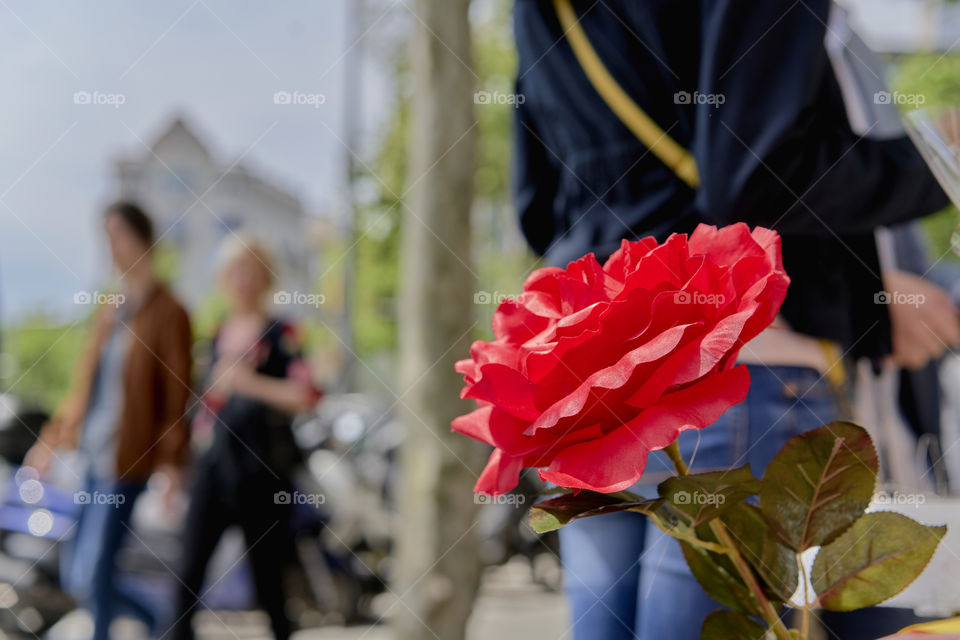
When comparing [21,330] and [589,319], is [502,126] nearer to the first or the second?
[589,319]

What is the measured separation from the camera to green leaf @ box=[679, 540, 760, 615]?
2.26ft

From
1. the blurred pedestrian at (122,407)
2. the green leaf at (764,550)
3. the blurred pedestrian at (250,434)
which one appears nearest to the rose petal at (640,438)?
the green leaf at (764,550)

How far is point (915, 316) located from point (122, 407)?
117 inches

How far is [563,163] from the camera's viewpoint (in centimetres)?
147

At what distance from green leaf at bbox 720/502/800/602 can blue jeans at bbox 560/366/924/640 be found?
38 cm

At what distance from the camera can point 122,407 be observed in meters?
3.47

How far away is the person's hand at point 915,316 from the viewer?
131 cm

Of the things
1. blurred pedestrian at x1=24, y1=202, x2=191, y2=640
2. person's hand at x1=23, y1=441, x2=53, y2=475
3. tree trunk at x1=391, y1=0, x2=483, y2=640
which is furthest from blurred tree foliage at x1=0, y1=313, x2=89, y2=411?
tree trunk at x1=391, y1=0, x2=483, y2=640

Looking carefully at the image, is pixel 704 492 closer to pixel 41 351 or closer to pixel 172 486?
pixel 172 486

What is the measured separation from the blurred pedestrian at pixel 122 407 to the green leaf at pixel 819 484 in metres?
3.21

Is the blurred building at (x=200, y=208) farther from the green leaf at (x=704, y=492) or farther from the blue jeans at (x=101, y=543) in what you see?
the green leaf at (x=704, y=492)

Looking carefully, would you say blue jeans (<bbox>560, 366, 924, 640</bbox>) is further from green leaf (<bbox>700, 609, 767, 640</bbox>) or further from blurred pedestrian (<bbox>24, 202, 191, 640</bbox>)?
blurred pedestrian (<bbox>24, 202, 191, 640</bbox>)

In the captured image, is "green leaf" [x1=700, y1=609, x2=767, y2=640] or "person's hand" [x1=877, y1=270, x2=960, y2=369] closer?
"green leaf" [x1=700, y1=609, x2=767, y2=640]

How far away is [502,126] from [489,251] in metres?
2.43
